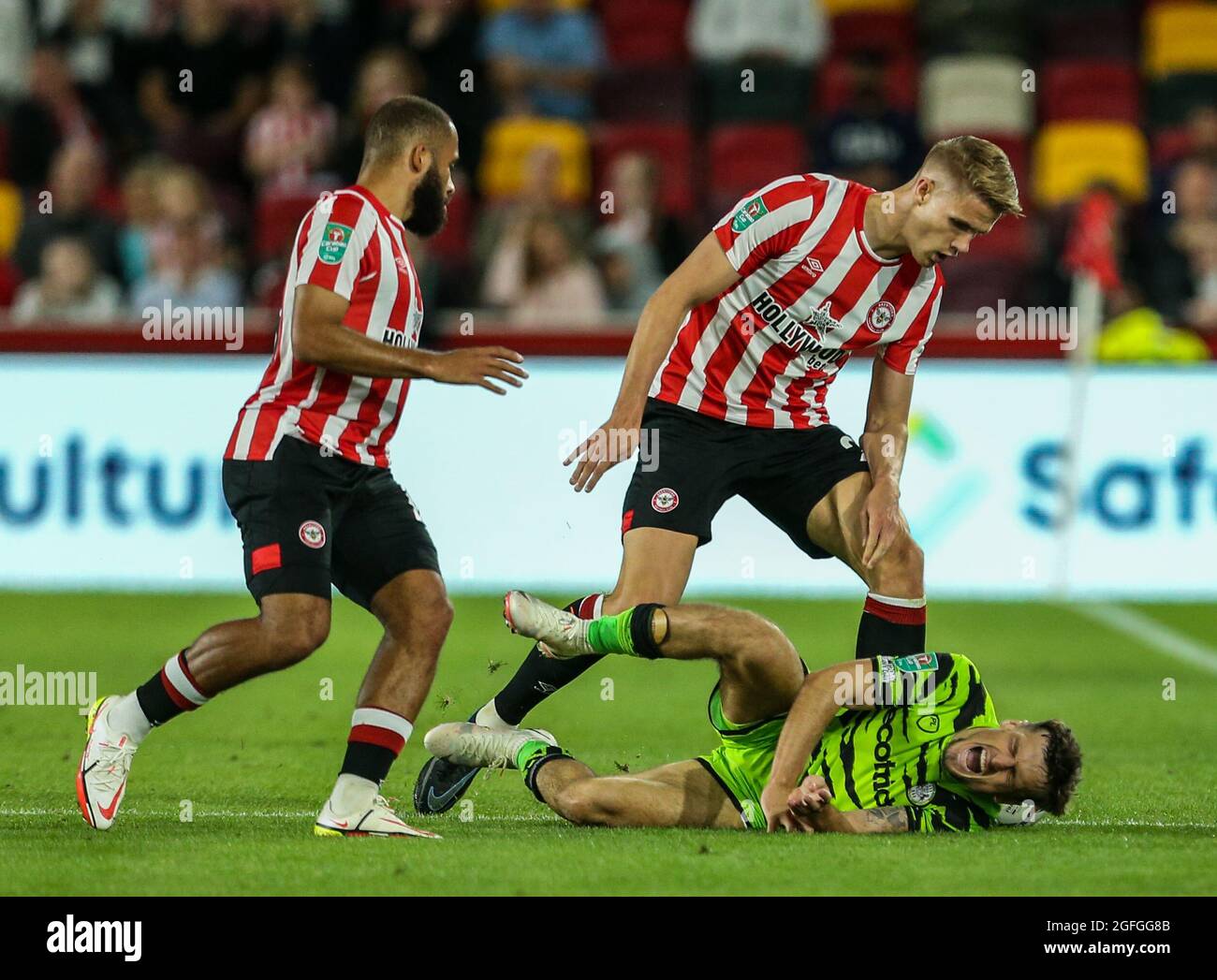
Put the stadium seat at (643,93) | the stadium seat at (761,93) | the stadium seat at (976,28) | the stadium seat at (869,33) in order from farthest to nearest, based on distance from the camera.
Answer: the stadium seat at (869,33) < the stadium seat at (976,28) < the stadium seat at (643,93) < the stadium seat at (761,93)

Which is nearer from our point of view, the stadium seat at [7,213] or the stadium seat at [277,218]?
the stadium seat at [277,218]

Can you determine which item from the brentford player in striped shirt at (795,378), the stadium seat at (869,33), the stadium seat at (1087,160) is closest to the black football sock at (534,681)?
the brentford player in striped shirt at (795,378)

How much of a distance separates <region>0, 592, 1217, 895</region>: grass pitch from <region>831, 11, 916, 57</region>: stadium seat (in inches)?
228

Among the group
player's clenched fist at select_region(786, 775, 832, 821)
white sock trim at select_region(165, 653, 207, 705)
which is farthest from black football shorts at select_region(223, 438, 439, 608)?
player's clenched fist at select_region(786, 775, 832, 821)

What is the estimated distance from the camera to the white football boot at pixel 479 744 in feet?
21.2

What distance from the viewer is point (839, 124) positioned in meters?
14.8

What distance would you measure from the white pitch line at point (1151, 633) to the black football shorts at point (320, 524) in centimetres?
538

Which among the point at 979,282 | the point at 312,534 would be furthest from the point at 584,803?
the point at 979,282

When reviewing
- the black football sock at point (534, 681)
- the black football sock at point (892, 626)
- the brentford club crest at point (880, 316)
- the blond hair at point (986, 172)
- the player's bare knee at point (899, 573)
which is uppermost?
the blond hair at point (986, 172)

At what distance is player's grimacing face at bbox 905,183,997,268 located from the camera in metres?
6.32

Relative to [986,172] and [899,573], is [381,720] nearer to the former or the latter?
[899,573]

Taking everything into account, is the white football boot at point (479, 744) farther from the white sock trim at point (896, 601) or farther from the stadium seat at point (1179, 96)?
the stadium seat at point (1179, 96)
